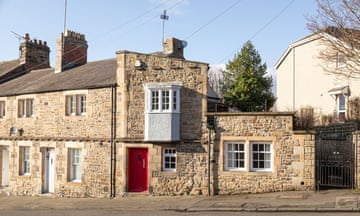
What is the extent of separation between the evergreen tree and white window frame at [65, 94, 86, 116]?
10152 mm

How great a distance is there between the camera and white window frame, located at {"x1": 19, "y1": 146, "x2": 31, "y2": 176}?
73.5 feet

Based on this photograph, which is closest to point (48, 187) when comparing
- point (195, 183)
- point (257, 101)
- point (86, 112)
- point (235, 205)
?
point (86, 112)

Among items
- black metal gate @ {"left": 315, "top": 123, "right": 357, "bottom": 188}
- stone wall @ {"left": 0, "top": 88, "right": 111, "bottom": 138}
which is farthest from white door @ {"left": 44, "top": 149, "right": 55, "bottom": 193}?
black metal gate @ {"left": 315, "top": 123, "right": 357, "bottom": 188}

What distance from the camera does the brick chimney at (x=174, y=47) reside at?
22.4 meters

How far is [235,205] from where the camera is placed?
14383 mm

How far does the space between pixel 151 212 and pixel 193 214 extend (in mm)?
1741

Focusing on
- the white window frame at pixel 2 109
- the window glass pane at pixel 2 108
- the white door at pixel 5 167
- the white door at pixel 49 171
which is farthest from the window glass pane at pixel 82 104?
the white door at pixel 5 167

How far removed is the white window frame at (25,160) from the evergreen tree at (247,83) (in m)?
13.3

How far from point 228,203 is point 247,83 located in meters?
12.1

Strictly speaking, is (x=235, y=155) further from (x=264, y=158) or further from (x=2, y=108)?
(x=2, y=108)

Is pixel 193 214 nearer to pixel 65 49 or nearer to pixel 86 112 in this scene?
pixel 86 112

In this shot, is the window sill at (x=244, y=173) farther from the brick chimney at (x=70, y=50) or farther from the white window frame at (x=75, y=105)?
the brick chimney at (x=70, y=50)

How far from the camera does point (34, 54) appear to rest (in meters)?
30.4

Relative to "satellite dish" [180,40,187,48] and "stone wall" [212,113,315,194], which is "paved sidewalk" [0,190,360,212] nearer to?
"stone wall" [212,113,315,194]
